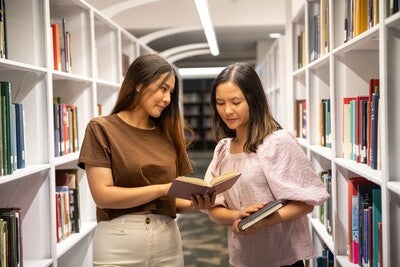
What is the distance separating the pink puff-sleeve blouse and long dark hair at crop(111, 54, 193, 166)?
9.7 inches

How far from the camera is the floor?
479cm

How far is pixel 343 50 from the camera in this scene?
8.02 ft

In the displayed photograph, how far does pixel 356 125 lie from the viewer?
234cm

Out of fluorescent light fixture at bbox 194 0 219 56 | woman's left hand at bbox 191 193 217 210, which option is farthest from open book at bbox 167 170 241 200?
fluorescent light fixture at bbox 194 0 219 56

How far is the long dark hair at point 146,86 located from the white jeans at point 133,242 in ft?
1.19

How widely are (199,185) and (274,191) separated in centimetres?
28

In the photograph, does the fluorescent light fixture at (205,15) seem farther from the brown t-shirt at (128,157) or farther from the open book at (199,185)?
the open book at (199,185)

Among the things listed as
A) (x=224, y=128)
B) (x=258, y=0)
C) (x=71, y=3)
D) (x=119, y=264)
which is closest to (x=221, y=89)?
(x=224, y=128)

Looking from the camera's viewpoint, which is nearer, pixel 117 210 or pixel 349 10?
pixel 117 210

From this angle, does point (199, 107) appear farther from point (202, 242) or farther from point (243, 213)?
point (243, 213)

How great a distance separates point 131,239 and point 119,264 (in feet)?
0.36

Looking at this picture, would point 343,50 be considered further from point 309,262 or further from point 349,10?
point 309,262

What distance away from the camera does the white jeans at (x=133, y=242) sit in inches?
78.8

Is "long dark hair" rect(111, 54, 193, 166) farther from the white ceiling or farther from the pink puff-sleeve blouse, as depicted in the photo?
the white ceiling
